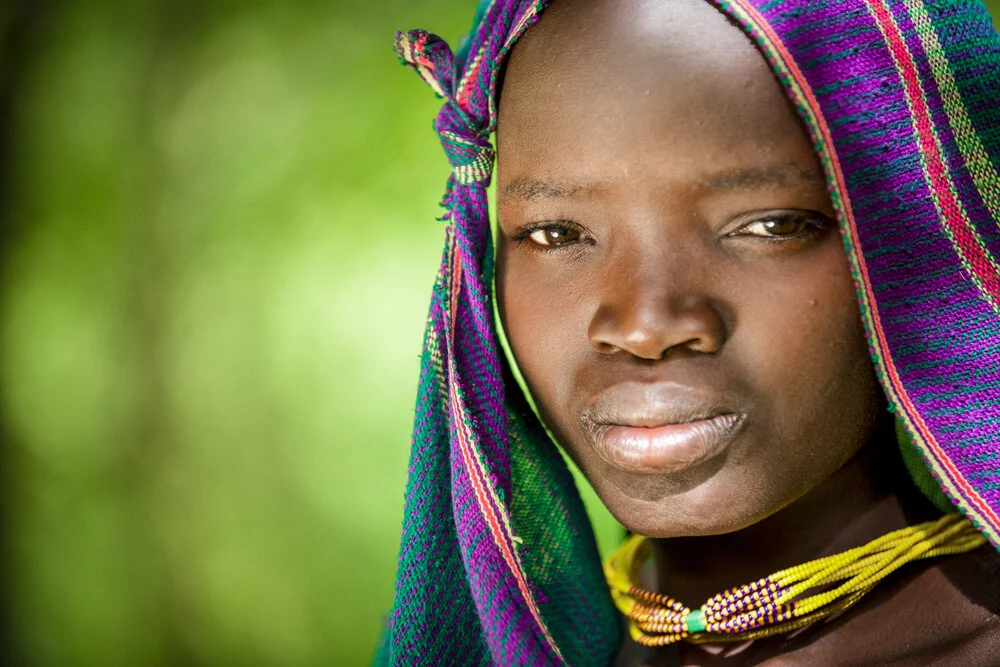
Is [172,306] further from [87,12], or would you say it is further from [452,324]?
[452,324]

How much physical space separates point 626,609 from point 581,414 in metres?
0.32

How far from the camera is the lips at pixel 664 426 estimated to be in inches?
37.7

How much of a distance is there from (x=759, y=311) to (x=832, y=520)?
0.91 ft

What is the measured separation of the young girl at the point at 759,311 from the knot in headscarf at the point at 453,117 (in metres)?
0.03

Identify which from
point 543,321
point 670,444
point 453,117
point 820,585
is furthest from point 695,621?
point 453,117

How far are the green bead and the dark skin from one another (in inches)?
3.2

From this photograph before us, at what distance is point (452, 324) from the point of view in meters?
1.18

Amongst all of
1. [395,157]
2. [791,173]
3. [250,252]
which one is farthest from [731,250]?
[250,252]

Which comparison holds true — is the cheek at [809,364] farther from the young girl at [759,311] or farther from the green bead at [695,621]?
the green bead at [695,621]

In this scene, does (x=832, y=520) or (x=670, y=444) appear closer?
(x=670, y=444)

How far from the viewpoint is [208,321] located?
238 centimetres

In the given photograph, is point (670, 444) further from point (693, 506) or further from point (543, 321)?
point (543, 321)

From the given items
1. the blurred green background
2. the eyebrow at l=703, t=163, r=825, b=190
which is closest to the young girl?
the eyebrow at l=703, t=163, r=825, b=190

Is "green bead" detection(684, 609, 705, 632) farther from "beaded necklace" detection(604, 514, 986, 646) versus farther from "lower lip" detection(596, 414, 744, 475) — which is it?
"lower lip" detection(596, 414, 744, 475)
